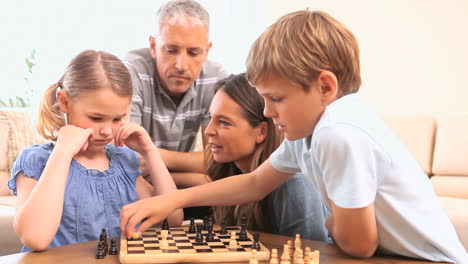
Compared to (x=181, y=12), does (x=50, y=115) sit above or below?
below

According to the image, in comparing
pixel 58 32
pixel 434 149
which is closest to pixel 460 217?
pixel 434 149

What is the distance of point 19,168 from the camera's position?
2.04m

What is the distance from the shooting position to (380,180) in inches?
63.6

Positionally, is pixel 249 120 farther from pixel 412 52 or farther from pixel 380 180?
pixel 412 52

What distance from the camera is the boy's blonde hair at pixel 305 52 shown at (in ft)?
5.48

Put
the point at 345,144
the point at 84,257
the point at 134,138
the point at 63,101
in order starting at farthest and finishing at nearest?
the point at 134,138, the point at 63,101, the point at 84,257, the point at 345,144

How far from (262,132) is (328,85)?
0.87 metres

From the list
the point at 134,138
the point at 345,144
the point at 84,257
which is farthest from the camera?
the point at 134,138

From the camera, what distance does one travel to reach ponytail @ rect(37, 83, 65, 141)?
2238 mm

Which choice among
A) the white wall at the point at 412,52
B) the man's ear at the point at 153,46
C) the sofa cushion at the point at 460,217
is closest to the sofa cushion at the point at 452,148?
the white wall at the point at 412,52

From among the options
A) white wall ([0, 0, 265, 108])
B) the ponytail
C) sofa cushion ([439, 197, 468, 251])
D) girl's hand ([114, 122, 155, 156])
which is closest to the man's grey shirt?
girl's hand ([114, 122, 155, 156])

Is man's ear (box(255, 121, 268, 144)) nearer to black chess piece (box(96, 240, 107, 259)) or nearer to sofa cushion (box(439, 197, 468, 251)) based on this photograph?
black chess piece (box(96, 240, 107, 259))

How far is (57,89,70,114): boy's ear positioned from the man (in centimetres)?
85

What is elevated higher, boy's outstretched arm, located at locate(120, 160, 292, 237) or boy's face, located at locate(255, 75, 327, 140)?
boy's face, located at locate(255, 75, 327, 140)
